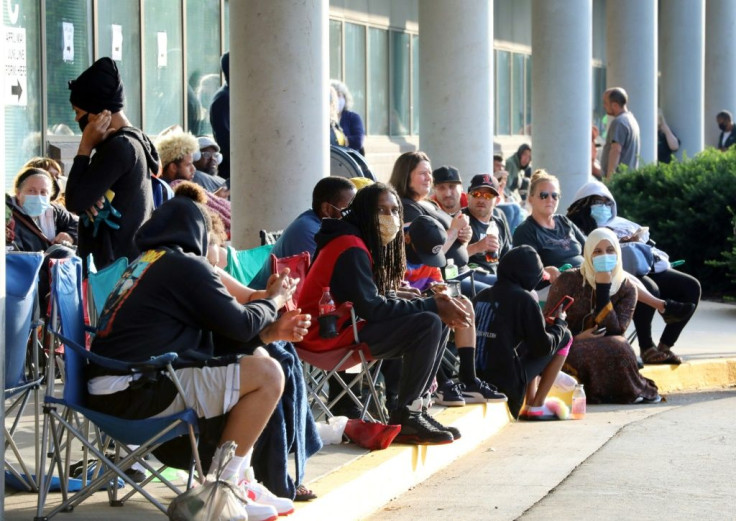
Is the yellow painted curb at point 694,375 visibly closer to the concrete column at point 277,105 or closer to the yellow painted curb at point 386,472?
the yellow painted curb at point 386,472

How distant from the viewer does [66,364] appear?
19.8 ft

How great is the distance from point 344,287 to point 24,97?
7.18 metres

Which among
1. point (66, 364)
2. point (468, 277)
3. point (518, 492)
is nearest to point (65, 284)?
point (66, 364)

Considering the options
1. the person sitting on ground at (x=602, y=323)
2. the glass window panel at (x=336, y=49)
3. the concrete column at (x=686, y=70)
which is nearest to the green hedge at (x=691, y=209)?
the glass window panel at (x=336, y=49)

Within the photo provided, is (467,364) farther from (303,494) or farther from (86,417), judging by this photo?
(86,417)

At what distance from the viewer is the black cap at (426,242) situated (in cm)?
926

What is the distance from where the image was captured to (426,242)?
927 cm

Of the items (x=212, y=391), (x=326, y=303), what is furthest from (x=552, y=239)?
(x=212, y=391)

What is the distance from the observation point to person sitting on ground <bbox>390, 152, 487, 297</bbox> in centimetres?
1023

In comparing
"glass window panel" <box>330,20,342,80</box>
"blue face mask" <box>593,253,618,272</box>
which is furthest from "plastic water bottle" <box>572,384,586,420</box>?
"glass window panel" <box>330,20,342,80</box>

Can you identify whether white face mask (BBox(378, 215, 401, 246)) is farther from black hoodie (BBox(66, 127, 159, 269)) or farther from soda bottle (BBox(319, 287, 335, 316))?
black hoodie (BBox(66, 127, 159, 269))

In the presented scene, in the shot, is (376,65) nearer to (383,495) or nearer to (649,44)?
(649,44)

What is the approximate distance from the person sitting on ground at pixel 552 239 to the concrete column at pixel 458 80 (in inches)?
85.3

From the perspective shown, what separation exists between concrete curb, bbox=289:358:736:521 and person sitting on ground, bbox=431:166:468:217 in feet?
6.33
